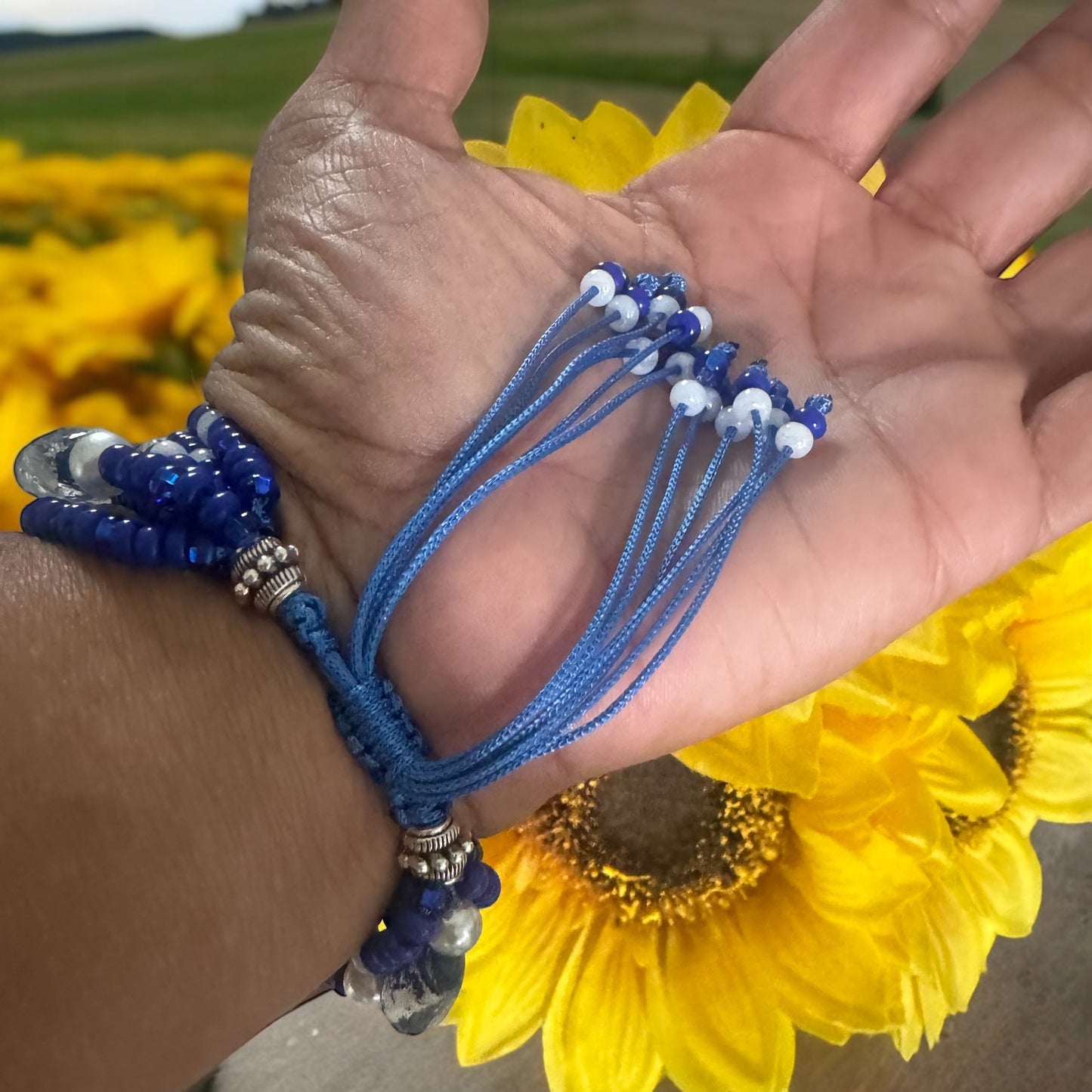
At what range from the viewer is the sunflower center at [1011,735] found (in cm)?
51

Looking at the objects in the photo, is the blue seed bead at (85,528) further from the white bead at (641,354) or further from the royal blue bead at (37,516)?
the white bead at (641,354)

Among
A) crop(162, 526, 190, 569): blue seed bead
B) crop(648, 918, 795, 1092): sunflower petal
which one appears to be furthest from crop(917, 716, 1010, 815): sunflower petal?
crop(162, 526, 190, 569): blue seed bead

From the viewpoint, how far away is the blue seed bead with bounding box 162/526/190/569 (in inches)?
15.6

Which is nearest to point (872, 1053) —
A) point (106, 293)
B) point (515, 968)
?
point (515, 968)

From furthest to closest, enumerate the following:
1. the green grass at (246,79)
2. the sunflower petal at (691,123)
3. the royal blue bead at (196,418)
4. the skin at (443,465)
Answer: the green grass at (246,79)
the sunflower petal at (691,123)
the royal blue bead at (196,418)
the skin at (443,465)

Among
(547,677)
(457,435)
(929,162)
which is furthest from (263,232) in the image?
(929,162)

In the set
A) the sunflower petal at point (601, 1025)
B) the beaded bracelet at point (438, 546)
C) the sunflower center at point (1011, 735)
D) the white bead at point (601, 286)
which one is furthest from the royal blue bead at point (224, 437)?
the sunflower center at point (1011, 735)

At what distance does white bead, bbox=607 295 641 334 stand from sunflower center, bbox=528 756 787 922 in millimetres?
204

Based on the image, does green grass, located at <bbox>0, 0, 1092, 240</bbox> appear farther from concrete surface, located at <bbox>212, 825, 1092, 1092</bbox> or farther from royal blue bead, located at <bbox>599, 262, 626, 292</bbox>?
concrete surface, located at <bbox>212, 825, 1092, 1092</bbox>

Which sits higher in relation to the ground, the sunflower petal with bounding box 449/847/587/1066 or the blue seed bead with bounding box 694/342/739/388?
the blue seed bead with bounding box 694/342/739/388

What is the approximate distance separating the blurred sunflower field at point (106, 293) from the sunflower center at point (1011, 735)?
0.48 meters

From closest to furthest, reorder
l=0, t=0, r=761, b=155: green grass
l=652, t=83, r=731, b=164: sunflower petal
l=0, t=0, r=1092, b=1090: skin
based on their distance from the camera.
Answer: l=0, t=0, r=1092, b=1090: skin, l=652, t=83, r=731, b=164: sunflower petal, l=0, t=0, r=761, b=155: green grass

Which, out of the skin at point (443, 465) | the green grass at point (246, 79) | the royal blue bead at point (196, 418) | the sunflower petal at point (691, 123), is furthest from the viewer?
the green grass at point (246, 79)

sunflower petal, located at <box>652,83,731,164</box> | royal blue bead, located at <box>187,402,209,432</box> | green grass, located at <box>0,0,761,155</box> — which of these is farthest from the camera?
green grass, located at <box>0,0,761,155</box>
